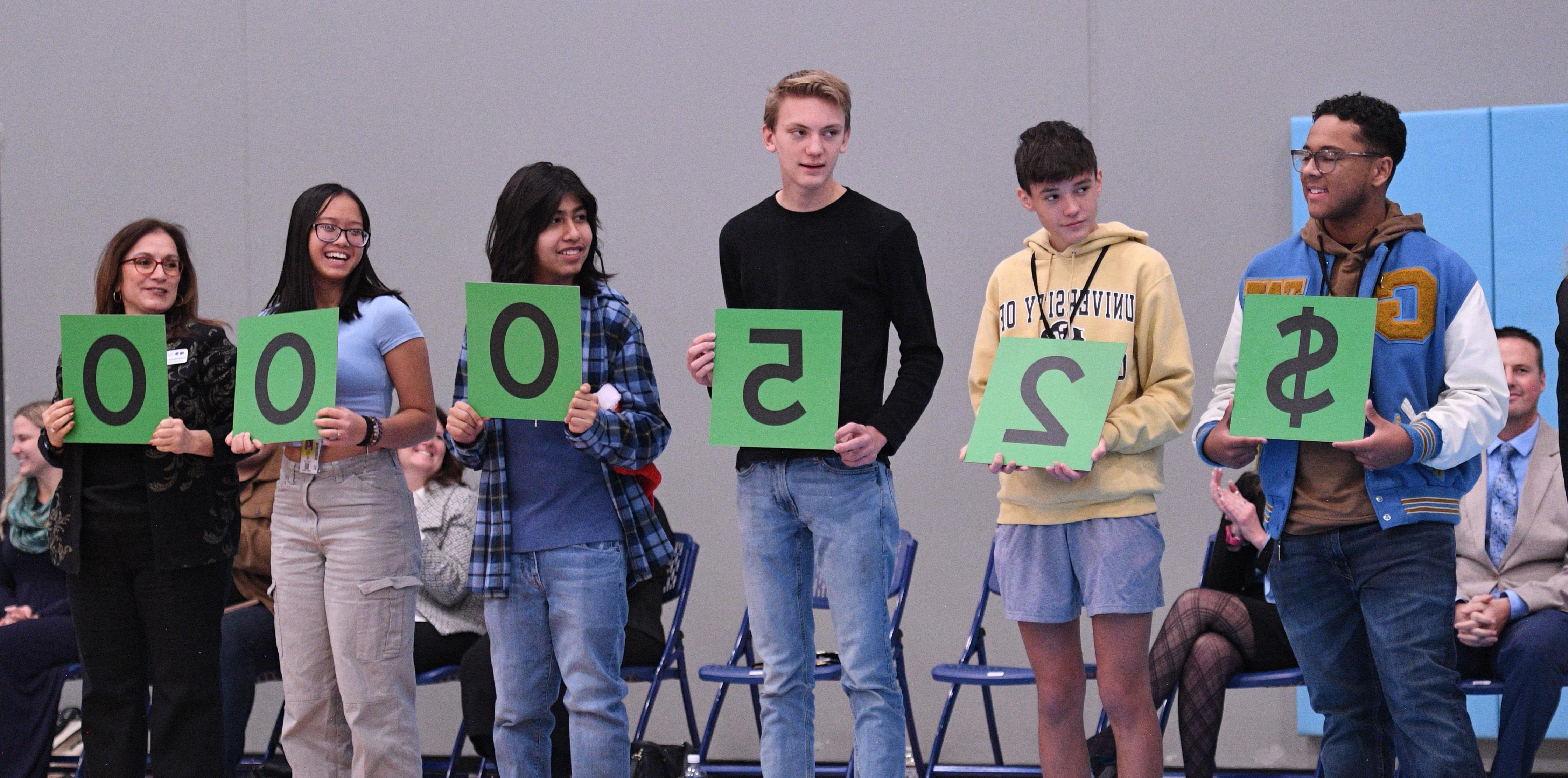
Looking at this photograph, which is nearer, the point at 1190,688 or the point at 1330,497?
the point at 1330,497

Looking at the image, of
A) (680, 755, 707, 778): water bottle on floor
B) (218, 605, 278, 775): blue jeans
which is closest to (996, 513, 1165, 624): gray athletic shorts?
(680, 755, 707, 778): water bottle on floor

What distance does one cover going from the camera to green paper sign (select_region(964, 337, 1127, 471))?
268 centimetres

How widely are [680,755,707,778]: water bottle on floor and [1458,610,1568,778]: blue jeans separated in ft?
7.97

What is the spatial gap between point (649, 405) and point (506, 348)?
37 centimetres

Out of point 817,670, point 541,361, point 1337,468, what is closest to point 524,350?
point 541,361

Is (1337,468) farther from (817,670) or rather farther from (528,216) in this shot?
(528,216)

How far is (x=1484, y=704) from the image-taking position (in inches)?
166

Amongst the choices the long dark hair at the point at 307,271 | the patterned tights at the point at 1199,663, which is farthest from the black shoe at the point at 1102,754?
the long dark hair at the point at 307,271

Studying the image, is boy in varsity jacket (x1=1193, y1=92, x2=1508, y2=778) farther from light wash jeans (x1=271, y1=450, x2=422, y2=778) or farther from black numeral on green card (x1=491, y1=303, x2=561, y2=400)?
light wash jeans (x1=271, y1=450, x2=422, y2=778)

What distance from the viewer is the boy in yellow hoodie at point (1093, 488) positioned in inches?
109

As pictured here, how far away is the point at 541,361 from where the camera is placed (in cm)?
284

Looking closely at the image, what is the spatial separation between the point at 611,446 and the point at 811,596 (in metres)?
0.57

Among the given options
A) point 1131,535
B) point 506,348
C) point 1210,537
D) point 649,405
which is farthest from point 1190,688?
point 506,348

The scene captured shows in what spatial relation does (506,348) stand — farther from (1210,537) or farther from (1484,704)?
(1484,704)
